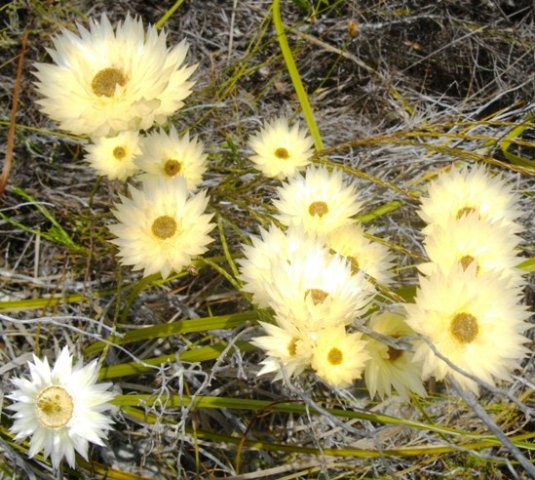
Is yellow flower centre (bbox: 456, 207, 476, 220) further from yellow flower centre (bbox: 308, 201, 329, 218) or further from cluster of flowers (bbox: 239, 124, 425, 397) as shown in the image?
yellow flower centre (bbox: 308, 201, 329, 218)

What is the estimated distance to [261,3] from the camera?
87.6 inches

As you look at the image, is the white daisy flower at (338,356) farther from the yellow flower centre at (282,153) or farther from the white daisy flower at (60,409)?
the yellow flower centre at (282,153)

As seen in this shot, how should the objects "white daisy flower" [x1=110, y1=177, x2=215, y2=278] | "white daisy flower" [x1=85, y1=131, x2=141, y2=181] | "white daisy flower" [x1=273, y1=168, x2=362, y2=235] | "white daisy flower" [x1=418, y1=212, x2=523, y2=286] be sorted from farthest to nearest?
"white daisy flower" [x1=85, y1=131, x2=141, y2=181]
"white daisy flower" [x1=273, y1=168, x2=362, y2=235]
"white daisy flower" [x1=110, y1=177, x2=215, y2=278]
"white daisy flower" [x1=418, y1=212, x2=523, y2=286]

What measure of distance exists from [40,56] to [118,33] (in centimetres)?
91

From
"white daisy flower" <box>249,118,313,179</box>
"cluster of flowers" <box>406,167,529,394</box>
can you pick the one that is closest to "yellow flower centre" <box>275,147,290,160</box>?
"white daisy flower" <box>249,118,313,179</box>

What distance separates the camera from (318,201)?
4.65 ft

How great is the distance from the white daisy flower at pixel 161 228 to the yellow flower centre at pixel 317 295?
0.88 feet

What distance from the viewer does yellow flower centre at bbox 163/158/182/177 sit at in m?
1.46

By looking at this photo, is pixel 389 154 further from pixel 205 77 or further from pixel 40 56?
pixel 40 56

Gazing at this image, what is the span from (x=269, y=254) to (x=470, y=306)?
0.37 m

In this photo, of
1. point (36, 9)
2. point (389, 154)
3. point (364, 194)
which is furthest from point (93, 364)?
point (36, 9)

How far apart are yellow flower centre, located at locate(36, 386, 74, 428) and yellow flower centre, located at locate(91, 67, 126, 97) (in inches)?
24.1

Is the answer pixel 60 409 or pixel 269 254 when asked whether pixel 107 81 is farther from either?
pixel 60 409

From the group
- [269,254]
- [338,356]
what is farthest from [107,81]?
[338,356]
